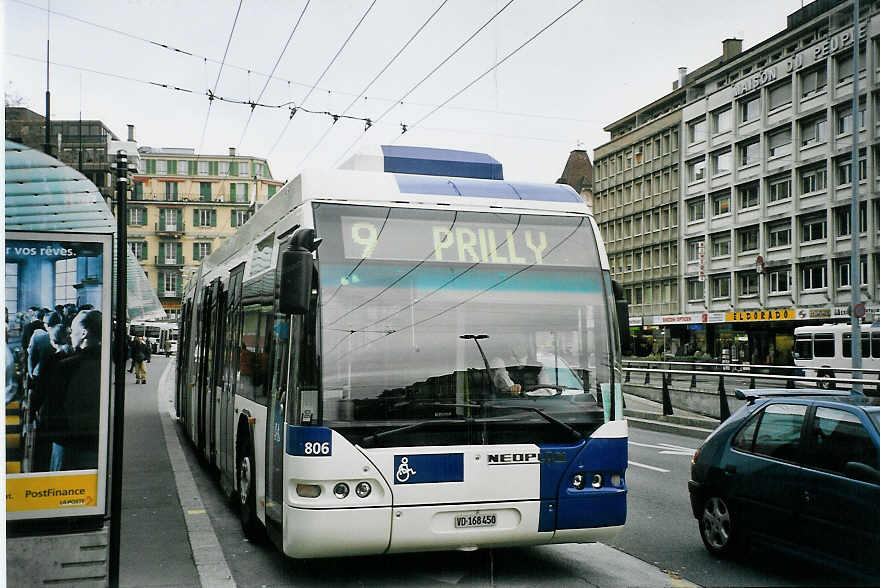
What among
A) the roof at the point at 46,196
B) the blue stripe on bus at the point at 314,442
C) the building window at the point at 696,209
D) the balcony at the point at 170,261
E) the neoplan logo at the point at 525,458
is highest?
the building window at the point at 696,209

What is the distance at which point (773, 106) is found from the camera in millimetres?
30891

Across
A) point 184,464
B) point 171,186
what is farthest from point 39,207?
point 171,186

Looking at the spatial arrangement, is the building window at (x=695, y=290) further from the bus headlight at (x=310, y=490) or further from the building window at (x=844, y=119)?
the bus headlight at (x=310, y=490)

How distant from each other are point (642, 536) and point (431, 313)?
346cm

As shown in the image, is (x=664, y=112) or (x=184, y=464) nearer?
(x=184, y=464)

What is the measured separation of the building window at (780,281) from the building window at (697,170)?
779cm

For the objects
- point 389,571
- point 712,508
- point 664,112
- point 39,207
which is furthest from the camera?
point 664,112

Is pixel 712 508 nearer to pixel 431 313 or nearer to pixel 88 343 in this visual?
pixel 431 313

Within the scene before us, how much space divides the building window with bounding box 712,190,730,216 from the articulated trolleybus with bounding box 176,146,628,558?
1516 inches

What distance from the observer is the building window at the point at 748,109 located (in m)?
33.0

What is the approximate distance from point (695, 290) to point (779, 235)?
7287mm

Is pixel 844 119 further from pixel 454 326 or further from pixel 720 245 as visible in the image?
pixel 454 326

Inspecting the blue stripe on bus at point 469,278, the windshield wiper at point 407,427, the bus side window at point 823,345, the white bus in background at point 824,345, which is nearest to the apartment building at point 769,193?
the white bus in background at point 824,345

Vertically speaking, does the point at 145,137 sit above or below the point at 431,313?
above
